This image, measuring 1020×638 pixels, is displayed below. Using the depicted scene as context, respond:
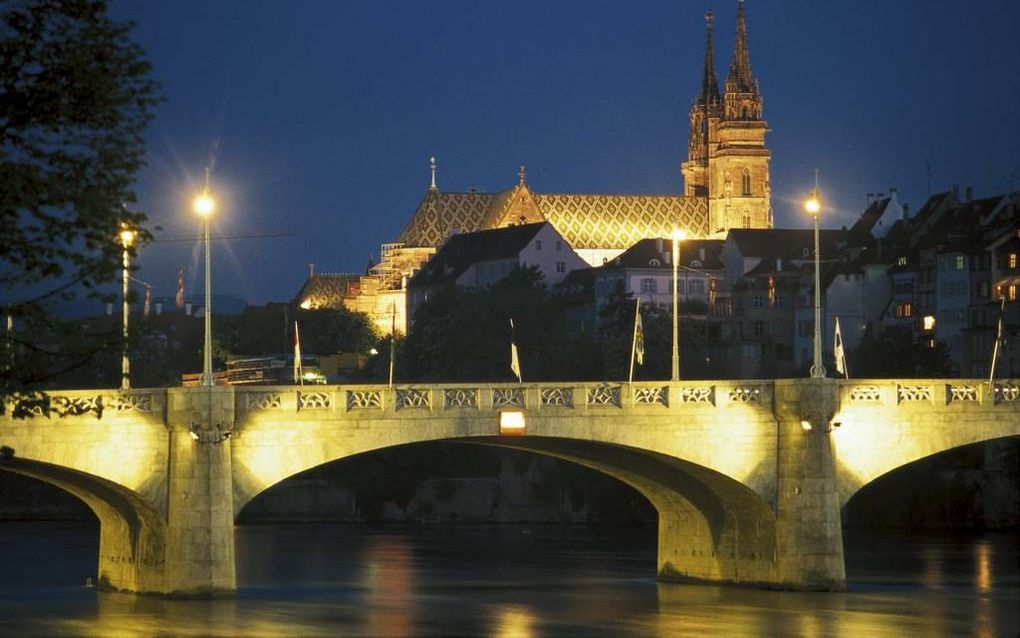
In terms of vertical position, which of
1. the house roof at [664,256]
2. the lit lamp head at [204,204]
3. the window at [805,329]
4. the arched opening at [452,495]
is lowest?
the arched opening at [452,495]

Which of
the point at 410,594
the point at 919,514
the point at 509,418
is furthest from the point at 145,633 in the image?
the point at 919,514

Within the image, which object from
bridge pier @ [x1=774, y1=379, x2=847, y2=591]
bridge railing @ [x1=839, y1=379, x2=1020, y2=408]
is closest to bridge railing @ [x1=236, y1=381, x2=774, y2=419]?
bridge pier @ [x1=774, y1=379, x2=847, y2=591]

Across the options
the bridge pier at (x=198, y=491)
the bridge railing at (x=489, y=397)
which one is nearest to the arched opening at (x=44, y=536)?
the bridge pier at (x=198, y=491)

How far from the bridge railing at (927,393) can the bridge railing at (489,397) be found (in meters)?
2.48

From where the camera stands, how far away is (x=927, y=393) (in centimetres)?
6731

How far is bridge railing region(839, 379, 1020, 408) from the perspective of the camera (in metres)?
66.7

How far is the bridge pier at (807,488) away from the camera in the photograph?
214 ft

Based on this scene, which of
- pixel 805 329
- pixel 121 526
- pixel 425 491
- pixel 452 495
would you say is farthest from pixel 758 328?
pixel 121 526

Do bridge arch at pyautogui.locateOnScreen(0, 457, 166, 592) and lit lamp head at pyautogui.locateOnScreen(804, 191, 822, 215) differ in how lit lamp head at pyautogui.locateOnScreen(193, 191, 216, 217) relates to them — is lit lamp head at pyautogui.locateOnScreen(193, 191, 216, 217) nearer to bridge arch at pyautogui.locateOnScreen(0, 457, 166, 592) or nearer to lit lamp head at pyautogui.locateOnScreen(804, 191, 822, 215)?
bridge arch at pyautogui.locateOnScreen(0, 457, 166, 592)

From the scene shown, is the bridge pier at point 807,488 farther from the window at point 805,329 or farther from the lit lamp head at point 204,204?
the window at point 805,329

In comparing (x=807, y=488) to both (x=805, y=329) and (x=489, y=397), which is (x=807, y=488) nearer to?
(x=489, y=397)

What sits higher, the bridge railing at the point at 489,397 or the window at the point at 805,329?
the window at the point at 805,329

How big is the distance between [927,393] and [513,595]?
13.5 m

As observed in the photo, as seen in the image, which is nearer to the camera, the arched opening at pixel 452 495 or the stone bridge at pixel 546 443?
the stone bridge at pixel 546 443
